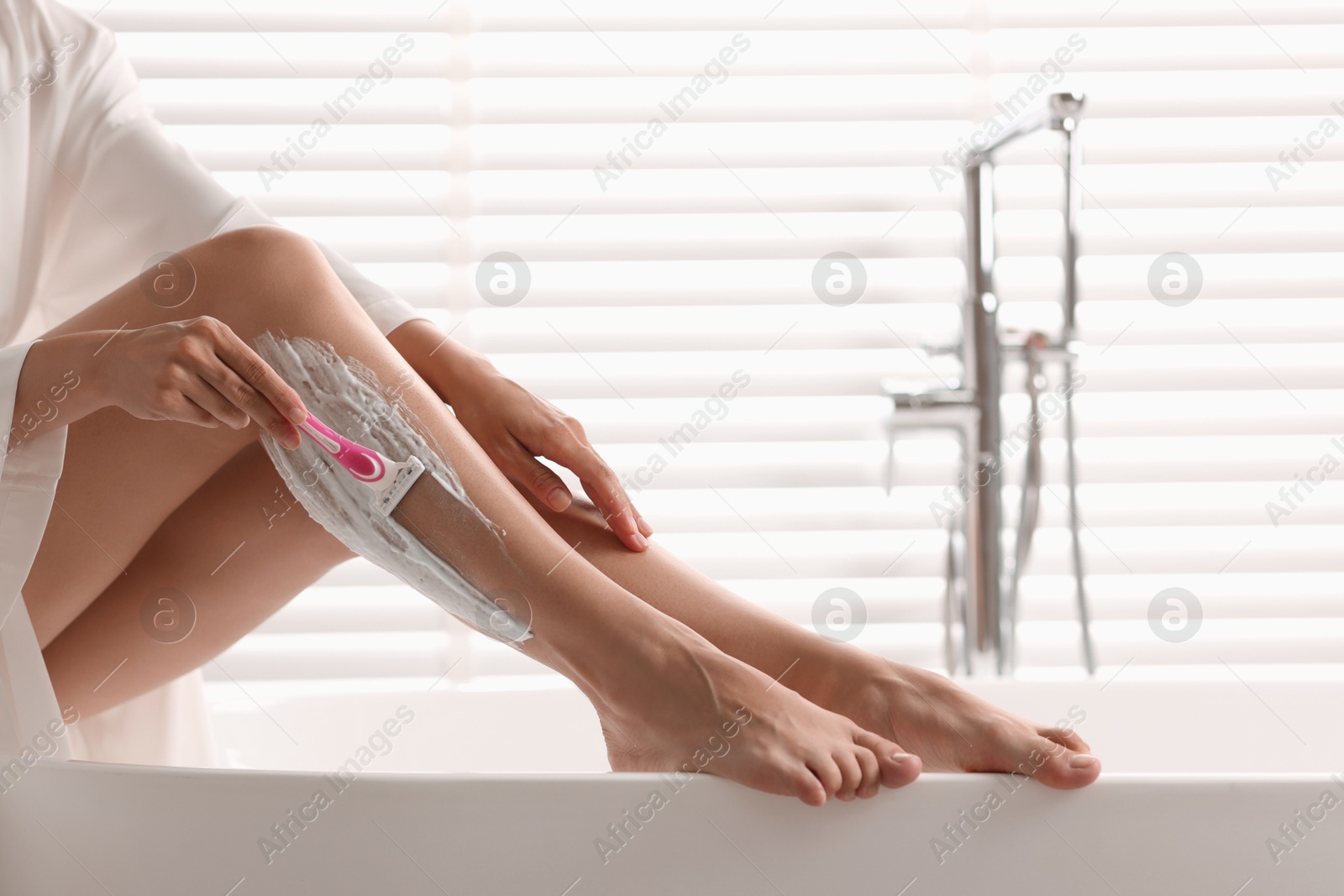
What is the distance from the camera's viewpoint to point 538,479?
0.72 metres

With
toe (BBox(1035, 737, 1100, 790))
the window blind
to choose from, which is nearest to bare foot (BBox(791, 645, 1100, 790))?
toe (BBox(1035, 737, 1100, 790))

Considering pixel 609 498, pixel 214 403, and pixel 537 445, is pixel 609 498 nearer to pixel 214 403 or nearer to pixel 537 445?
pixel 537 445

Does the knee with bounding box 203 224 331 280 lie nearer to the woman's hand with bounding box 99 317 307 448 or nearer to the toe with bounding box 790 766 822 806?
the woman's hand with bounding box 99 317 307 448

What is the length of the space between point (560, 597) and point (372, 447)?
138 millimetres

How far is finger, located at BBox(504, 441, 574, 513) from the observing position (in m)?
0.71

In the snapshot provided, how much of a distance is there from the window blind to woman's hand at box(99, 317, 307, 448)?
30.6 inches

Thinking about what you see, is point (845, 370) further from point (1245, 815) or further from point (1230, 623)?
point (1245, 815)

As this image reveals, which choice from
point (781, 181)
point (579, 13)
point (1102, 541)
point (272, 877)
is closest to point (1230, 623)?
point (1102, 541)

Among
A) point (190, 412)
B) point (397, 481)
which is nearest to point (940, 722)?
point (397, 481)

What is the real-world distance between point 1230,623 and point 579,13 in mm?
1155

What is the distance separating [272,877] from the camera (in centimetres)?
53

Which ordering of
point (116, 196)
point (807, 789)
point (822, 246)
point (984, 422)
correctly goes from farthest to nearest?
point (822, 246) → point (984, 422) → point (116, 196) → point (807, 789)

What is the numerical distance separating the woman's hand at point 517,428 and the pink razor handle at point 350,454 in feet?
0.41

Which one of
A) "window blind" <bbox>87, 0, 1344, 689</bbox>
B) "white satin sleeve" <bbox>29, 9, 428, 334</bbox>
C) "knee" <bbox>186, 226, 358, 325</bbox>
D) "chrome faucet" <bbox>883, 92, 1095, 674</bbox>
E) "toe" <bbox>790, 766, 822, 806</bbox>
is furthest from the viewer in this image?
"window blind" <bbox>87, 0, 1344, 689</bbox>
